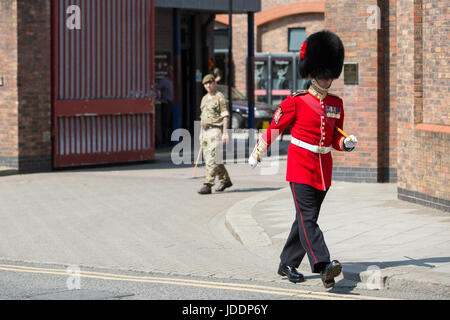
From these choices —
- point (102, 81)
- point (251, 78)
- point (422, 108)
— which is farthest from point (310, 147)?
point (251, 78)

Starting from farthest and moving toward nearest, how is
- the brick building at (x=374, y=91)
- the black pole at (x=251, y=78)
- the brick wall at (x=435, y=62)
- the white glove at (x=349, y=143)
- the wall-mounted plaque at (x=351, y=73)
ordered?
the black pole at (x=251, y=78) < the wall-mounted plaque at (x=351, y=73) < the brick building at (x=374, y=91) < the brick wall at (x=435, y=62) < the white glove at (x=349, y=143)

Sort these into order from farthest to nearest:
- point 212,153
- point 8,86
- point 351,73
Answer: point 8,86, point 351,73, point 212,153

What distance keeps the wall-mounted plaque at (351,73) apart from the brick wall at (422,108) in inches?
85.7

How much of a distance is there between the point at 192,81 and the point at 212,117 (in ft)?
34.5

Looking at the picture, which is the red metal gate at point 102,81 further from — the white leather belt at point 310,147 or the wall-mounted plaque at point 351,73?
the white leather belt at point 310,147

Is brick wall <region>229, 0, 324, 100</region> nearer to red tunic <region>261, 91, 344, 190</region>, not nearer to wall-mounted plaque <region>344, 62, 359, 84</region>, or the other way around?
wall-mounted plaque <region>344, 62, 359, 84</region>

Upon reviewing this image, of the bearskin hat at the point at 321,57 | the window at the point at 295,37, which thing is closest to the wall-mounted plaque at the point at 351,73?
the bearskin hat at the point at 321,57

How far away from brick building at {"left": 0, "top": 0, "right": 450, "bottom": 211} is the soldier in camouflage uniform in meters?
2.18

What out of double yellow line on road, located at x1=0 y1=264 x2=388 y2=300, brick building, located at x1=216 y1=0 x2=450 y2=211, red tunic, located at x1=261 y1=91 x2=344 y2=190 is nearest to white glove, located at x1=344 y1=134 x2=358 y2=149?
red tunic, located at x1=261 y1=91 x2=344 y2=190

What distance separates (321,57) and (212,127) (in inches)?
262

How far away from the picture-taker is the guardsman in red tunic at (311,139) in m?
8.33

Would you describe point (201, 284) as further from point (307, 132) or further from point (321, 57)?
point (321, 57)

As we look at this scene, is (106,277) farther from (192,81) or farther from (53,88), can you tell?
(192,81)

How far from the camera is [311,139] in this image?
27.5 feet
